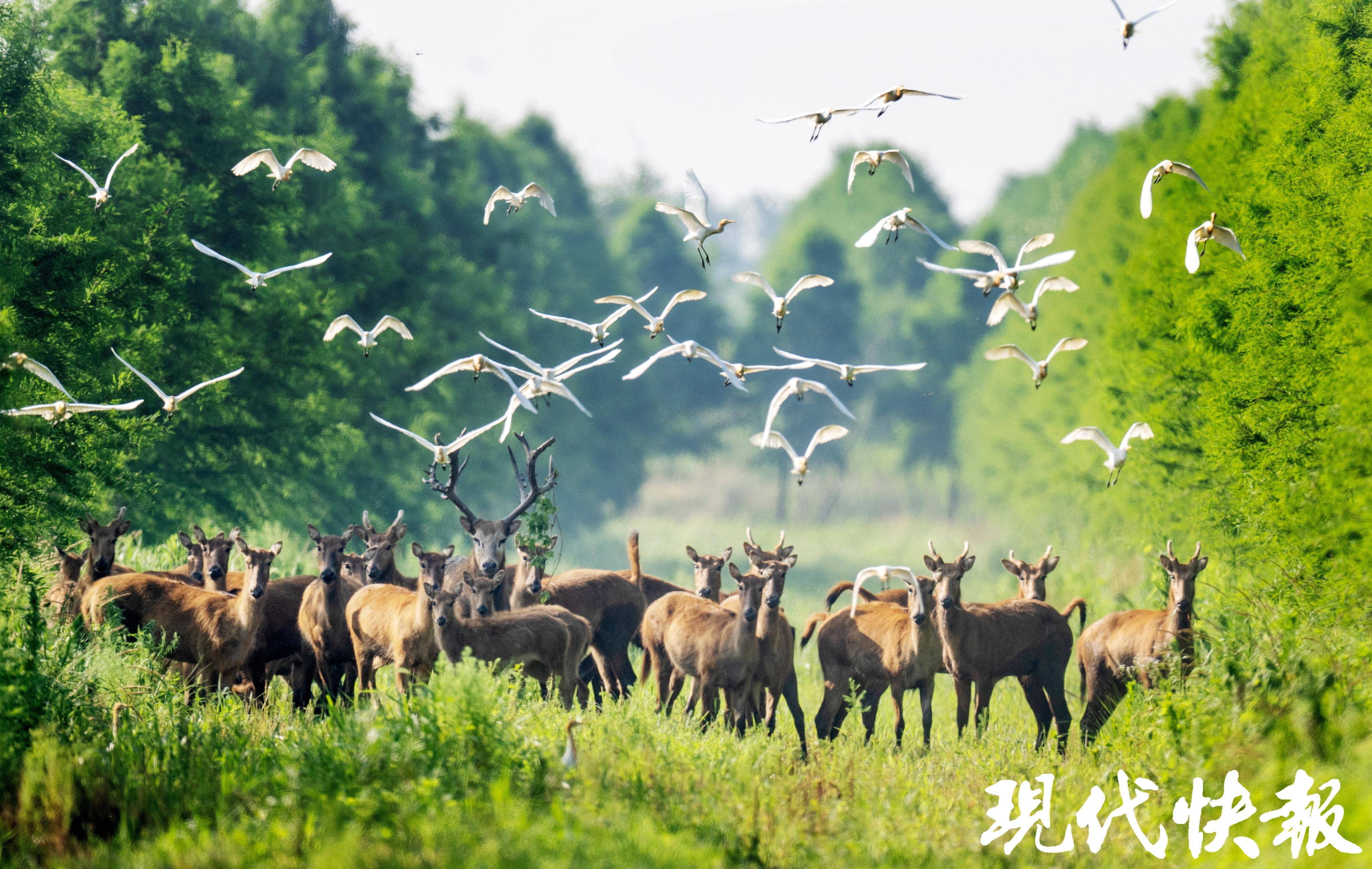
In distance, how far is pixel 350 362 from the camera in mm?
24453

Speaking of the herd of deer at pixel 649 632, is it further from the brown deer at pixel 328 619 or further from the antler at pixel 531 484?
the antler at pixel 531 484

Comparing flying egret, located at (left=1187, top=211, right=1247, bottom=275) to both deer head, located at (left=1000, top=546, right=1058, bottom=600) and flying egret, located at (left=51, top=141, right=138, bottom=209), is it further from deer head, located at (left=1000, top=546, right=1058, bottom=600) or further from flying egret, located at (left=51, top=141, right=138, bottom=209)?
flying egret, located at (left=51, top=141, right=138, bottom=209)

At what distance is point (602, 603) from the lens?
1498 cm

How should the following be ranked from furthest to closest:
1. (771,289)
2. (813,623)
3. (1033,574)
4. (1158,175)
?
(1033,574), (813,623), (771,289), (1158,175)

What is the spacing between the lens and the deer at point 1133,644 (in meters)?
12.3

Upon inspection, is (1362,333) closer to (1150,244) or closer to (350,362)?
(1150,244)

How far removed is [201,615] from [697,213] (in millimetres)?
6064

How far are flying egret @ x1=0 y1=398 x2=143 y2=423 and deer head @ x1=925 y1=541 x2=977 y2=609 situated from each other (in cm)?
757

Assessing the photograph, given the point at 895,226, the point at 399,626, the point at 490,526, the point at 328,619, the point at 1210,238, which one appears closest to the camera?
the point at 1210,238

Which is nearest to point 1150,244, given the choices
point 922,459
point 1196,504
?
point 1196,504

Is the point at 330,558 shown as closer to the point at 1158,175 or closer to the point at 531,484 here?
the point at 531,484

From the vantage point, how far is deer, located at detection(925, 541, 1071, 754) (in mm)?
12938

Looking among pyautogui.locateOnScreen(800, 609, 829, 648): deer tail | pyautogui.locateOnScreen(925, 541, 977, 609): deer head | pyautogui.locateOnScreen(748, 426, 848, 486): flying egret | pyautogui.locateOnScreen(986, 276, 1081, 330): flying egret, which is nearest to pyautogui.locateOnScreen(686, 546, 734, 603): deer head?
pyautogui.locateOnScreen(800, 609, 829, 648): deer tail

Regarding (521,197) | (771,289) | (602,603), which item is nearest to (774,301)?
(771,289)
